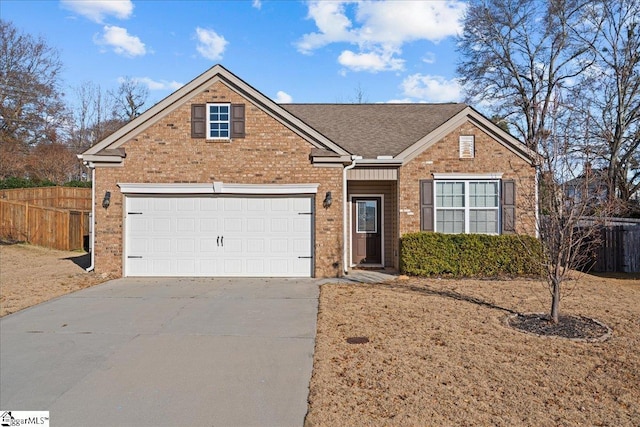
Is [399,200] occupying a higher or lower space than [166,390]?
higher

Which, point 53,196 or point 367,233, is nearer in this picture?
point 367,233

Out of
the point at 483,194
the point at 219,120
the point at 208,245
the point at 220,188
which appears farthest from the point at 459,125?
the point at 208,245

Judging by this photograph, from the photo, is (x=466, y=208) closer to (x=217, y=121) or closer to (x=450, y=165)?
(x=450, y=165)

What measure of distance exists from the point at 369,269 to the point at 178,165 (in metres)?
6.50

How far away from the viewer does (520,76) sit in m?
26.3

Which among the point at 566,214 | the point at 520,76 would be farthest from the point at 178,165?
the point at 520,76

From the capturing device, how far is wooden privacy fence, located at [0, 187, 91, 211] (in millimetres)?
22297

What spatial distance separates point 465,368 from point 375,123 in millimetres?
11328

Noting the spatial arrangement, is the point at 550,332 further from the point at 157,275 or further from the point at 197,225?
the point at 157,275

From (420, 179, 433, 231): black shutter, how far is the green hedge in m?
0.72

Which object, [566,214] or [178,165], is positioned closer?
[566,214]

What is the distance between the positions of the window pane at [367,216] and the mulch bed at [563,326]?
21.6ft

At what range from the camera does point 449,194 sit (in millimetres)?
12117

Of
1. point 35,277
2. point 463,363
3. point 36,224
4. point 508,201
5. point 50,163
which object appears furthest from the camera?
point 50,163
